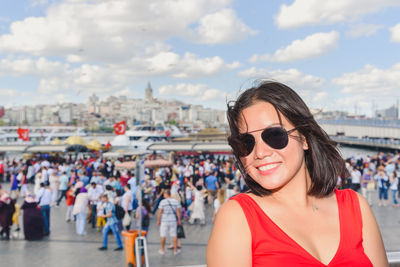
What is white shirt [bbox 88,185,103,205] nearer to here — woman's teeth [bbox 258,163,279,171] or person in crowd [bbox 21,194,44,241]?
person in crowd [bbox 21,194,44,241]

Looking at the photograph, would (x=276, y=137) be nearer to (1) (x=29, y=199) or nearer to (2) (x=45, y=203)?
(1) (x=29, y=199)

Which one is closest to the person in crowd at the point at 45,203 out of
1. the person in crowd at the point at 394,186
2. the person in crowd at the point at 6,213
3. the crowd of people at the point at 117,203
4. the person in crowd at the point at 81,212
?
the crowd of people at the point at 117,203

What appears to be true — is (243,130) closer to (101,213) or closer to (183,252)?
(183,252)

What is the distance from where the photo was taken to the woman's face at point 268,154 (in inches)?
51.8

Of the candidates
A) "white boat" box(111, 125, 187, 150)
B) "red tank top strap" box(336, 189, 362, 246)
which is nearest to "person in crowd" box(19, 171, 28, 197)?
"red tank top strap" box(336, 189, 362, 246)

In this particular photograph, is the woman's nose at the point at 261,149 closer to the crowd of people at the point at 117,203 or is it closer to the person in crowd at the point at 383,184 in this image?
the crowd of people at the point at 117,203


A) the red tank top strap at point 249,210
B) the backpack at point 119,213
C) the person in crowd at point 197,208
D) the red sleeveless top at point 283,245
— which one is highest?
the red tank top strap at point 249,210

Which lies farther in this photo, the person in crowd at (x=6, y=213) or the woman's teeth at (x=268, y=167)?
the person in crowd at (x=6, y=213)

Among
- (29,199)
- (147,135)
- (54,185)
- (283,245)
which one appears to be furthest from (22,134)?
(283,245)

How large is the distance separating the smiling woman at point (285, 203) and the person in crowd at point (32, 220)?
8604 millimetres

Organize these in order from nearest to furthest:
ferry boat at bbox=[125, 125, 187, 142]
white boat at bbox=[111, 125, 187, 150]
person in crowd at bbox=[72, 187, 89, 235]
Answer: person in crowd at bbox=[72, 187, 89, 235] < white boat at bbox=[111, 125, 187, 150] < ferry boat at bbox=[125, 125, 187, 142]

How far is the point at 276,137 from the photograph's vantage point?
1.32 meters

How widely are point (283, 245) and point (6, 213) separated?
940cm

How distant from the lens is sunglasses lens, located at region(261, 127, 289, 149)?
1316 mm
